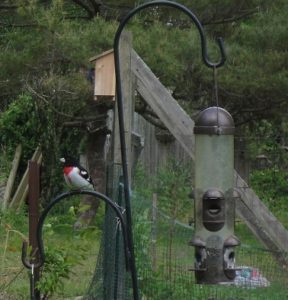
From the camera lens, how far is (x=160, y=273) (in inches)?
253

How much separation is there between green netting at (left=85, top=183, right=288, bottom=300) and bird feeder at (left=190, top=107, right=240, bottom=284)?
1.09 meters

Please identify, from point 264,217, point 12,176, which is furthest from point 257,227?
point 12,176

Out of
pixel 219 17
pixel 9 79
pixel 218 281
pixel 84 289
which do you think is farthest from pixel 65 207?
pixel 218 281

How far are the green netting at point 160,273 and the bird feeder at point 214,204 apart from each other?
3.58ft

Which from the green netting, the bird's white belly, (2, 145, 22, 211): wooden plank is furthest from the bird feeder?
(2, 145, 22, 211): wooden plank

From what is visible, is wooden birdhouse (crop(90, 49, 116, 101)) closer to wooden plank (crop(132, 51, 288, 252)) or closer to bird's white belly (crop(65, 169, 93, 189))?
wooden plank (crop(132, 51, 288, 252))

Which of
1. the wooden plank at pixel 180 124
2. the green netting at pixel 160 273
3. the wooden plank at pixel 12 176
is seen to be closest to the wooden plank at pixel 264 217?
the wooden plank at pixel 180 124

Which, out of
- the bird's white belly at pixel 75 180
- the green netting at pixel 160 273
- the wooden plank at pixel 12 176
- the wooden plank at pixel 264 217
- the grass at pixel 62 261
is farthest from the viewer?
the wooden plank at pixel 12 176

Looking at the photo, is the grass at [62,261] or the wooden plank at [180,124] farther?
the wooden plank at [180,124]

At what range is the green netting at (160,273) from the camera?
229 inches

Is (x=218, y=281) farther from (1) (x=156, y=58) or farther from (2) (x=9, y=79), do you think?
(2) (x=9, y=79)

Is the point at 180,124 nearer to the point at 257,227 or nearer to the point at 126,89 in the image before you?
the point at 126,89

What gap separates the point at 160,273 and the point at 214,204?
1.89 m

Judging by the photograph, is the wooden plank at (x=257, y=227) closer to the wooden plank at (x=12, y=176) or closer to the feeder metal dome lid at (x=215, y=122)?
the feeder metal dome lid at (x=215, y=122)
